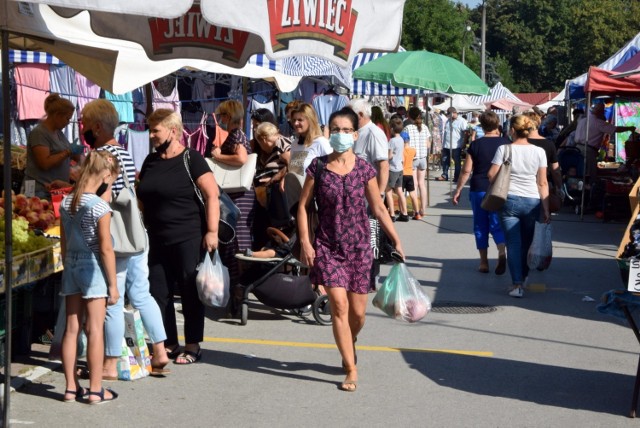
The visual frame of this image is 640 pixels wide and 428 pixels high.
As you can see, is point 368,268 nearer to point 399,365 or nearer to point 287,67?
point 399,365

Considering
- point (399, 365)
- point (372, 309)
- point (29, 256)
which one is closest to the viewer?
point (29, 256)

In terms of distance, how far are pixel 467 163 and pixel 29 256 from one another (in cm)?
628

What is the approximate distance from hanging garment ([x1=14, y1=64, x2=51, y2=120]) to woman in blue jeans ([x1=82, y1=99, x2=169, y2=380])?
7834mm

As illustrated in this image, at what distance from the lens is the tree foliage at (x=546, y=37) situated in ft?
250

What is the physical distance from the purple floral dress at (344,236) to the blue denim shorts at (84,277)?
1.46m

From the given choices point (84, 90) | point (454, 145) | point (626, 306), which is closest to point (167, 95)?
point (84, 90)

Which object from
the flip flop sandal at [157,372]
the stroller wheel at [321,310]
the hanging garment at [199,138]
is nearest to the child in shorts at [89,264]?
the flip flop sandal at [157,372]

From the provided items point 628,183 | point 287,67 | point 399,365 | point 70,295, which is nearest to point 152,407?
point 70,295

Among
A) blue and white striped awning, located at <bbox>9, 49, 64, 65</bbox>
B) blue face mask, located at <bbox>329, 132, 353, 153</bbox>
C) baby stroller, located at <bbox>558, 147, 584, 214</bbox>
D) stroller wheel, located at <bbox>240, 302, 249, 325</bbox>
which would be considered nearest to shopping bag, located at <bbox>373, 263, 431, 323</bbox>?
blue face mask, located at <bbox>329, 132, 353, 153</bbox>

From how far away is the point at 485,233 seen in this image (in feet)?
39.2

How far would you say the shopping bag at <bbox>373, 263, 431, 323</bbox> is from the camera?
7.22 m

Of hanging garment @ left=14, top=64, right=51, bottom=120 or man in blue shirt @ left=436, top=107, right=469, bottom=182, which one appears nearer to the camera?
hanging garment @ left=14, top=64, right=51, bottom=120

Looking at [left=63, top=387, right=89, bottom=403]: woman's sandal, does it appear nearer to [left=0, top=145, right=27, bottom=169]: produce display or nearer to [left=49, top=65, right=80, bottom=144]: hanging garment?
[left=0, top=145, right=27, bottom=169]: produce display

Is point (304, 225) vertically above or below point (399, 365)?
above
